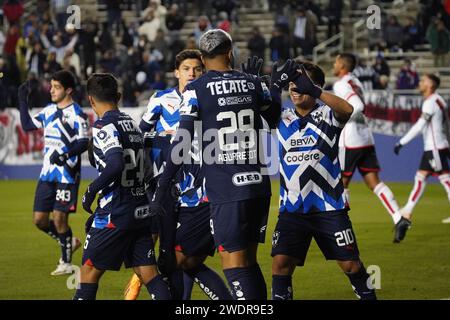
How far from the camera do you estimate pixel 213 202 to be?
763 cm

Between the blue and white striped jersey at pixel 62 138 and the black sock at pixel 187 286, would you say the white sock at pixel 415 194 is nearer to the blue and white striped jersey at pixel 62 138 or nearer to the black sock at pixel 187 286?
the blue and white striped jersey at pixel 62 138

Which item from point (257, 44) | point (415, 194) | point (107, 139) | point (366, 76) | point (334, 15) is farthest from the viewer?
point (334, 15)

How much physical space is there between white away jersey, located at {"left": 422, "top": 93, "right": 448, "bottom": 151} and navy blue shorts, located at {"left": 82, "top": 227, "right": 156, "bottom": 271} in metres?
9.23

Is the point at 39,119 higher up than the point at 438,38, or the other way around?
the point at 39,119

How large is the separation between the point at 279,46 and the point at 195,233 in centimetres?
1909

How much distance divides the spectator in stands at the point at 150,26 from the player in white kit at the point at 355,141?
589 inches

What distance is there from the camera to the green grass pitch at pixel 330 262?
35.0ft

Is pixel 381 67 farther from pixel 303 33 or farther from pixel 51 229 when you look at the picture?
pixel 51 229

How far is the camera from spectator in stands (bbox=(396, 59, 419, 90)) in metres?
25.0

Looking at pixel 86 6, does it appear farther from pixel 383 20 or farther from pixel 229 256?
pixel 229 256

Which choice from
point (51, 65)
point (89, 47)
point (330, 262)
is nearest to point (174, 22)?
point (89, 47)

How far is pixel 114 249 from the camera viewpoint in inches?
319

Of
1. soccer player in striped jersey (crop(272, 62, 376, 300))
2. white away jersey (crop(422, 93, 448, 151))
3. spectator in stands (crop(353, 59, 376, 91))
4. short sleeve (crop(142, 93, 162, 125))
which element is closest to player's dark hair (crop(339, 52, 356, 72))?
white away jersey (crop(422, 93, 448, 151))

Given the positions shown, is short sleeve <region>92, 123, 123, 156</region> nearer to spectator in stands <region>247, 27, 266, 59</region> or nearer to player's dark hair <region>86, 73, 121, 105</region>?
player's dark hair <region>86, 73, 121, 105</region>
